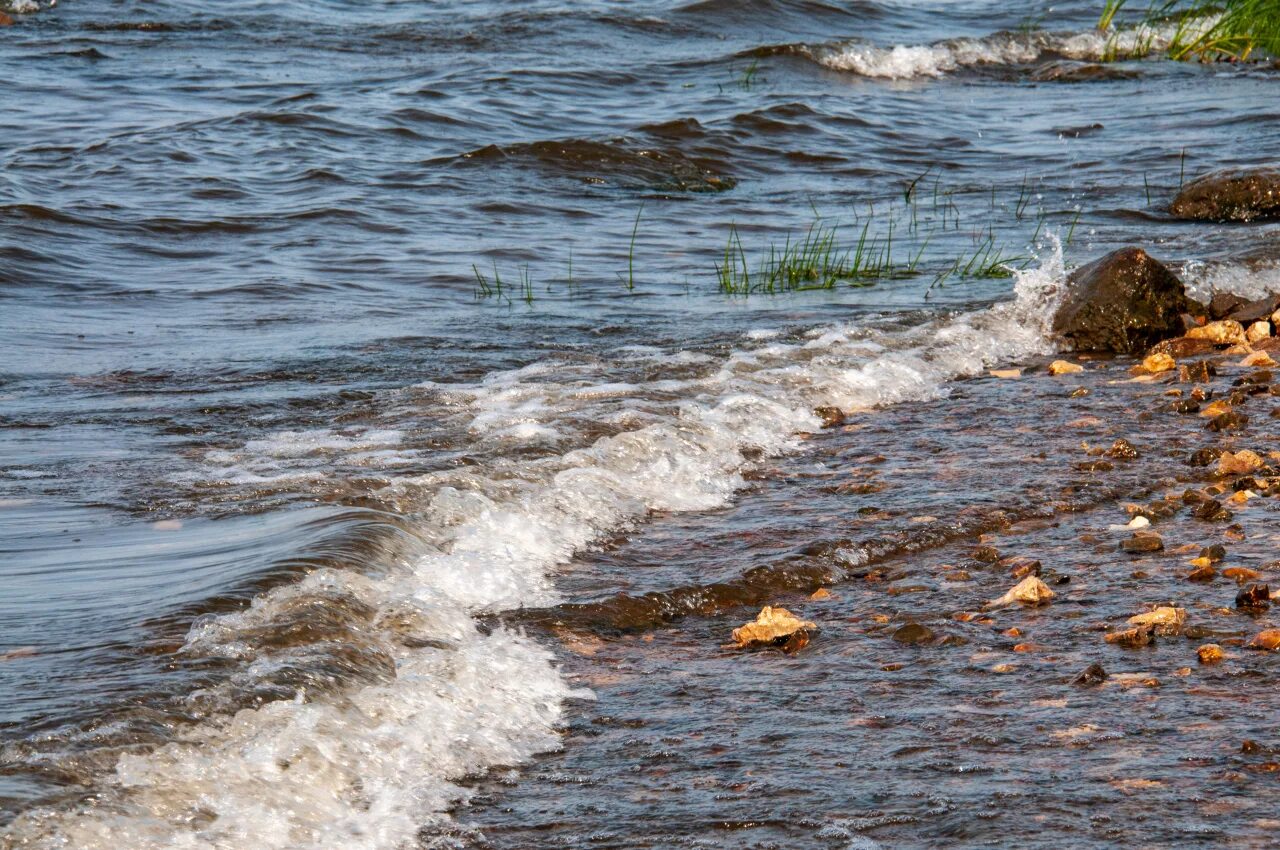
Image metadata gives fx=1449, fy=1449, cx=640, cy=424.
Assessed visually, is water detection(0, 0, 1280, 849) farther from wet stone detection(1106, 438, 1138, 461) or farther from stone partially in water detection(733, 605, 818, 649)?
wet stone detection(1106, 438, 1138, 461)

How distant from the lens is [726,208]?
11.3m

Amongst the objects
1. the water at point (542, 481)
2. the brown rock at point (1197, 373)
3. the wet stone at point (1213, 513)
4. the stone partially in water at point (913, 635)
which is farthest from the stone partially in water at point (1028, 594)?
the brown rock at point (1197, 373)

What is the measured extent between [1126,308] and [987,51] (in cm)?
1411

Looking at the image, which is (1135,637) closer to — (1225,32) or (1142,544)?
(1142,544)

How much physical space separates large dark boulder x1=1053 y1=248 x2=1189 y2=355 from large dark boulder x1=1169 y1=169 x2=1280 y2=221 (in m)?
3.04

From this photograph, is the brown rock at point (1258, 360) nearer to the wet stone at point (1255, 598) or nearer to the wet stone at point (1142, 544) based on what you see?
the wet stone at point (1142, 544)

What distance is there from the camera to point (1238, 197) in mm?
9805

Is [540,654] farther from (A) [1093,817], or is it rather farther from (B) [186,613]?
(A) [1093,817]

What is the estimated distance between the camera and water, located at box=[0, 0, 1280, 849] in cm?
289

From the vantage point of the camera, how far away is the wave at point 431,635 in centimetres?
281

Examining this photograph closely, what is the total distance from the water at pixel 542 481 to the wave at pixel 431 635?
0.01 m

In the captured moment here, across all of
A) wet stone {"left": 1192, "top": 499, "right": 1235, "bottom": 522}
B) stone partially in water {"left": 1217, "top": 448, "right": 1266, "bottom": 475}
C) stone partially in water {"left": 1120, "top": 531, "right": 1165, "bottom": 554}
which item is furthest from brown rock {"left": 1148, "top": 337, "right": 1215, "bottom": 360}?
stone partially in water {"left": 1120, "top": 531, "right": 1165, "bottom": 554}

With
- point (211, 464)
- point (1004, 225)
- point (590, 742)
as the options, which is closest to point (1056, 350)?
point (1004, 225)

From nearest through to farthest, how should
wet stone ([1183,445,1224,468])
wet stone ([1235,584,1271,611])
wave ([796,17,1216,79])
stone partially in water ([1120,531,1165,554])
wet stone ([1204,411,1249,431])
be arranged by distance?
1. wet stone ([1235,584,1271,611])
2. stone partially in water ([1120,531,1165,554])
3. wet stone ([1183,445,1224,468])
4. wet stone ([1204,411,1249,431])
5. wave ([796,17,1216,79])
